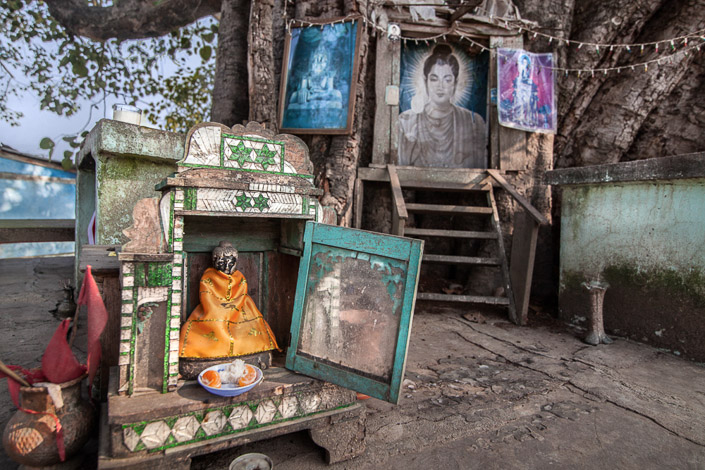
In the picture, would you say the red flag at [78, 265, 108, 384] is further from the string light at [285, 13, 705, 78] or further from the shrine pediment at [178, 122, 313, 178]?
the string light at [285, 13, 705, 78]

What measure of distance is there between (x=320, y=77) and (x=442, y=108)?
6.15ft

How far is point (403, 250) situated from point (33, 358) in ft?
9.72

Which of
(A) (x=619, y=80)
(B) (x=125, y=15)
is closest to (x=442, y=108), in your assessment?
(A) (x=619, y=80)

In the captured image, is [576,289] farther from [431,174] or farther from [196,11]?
[196,11]

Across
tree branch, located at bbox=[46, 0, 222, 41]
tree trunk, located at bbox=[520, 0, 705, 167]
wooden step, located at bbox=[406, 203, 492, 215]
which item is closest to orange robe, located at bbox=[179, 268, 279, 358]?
wooden step, located at bbox=[406, 203, 492, 215]

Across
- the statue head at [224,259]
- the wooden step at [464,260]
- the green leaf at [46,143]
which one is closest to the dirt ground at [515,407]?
the wooden step at [464,260]

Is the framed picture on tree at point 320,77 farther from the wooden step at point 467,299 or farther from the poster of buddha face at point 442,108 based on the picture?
the wooden step at point 467,299

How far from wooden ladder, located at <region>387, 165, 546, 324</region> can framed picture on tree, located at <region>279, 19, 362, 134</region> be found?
100cm

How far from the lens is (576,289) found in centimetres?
455

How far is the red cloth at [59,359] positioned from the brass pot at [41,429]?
0.16ft

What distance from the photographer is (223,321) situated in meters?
2.48

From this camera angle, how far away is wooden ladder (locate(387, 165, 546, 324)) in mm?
4629

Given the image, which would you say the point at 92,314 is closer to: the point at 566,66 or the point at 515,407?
the point at 515,407

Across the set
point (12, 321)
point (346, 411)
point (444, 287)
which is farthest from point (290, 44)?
point (346, 411)
